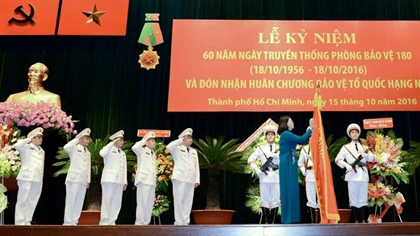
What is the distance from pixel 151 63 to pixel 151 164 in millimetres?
2753

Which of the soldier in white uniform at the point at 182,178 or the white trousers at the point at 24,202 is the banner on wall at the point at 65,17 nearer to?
the soldier in white uniform at the point at 182,178

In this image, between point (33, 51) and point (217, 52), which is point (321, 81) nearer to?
point (217, 52)

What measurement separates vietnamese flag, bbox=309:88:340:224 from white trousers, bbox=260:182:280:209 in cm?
52

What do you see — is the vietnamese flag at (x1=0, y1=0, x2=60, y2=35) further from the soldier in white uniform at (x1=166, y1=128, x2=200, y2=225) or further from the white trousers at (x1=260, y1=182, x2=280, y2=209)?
the white trousers at (x1=260, y1=182, x2=280, y2=209)

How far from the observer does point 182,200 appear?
17.7 ft

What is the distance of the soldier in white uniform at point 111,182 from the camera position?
5207 mm

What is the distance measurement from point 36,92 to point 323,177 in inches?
162

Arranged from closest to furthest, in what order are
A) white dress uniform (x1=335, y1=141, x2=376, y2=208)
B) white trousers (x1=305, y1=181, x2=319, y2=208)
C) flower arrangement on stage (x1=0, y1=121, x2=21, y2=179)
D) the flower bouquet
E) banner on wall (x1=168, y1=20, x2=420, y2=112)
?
1. flower arrangement on stage (x1=0, y1=121, x2=21, y2=179)
2. white dress uniform (x1=335, y1=141, x2=376, y2=208)
3. the flower bouquet
4. white trousers (x1=305, y1=181, x2=319, y2=208)
5. banner on wall (x1=168, y1=20, x2=420, y2=112)

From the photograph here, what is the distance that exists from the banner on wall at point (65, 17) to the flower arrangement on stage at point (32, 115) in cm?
247

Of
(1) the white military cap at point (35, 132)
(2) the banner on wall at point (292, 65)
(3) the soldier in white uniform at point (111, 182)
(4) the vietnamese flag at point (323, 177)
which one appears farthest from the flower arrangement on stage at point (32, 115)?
(4) the vietnamese flag at point (323, 177)

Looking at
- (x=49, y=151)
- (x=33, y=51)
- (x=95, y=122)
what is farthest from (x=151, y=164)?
(x=33, y=51)

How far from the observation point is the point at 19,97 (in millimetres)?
6898

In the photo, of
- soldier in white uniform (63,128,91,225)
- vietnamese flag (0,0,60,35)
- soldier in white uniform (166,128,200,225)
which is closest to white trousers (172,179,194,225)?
soldier in white uniform (166,128,200,225)

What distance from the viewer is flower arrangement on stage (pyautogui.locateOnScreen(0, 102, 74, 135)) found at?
5.36 meters
